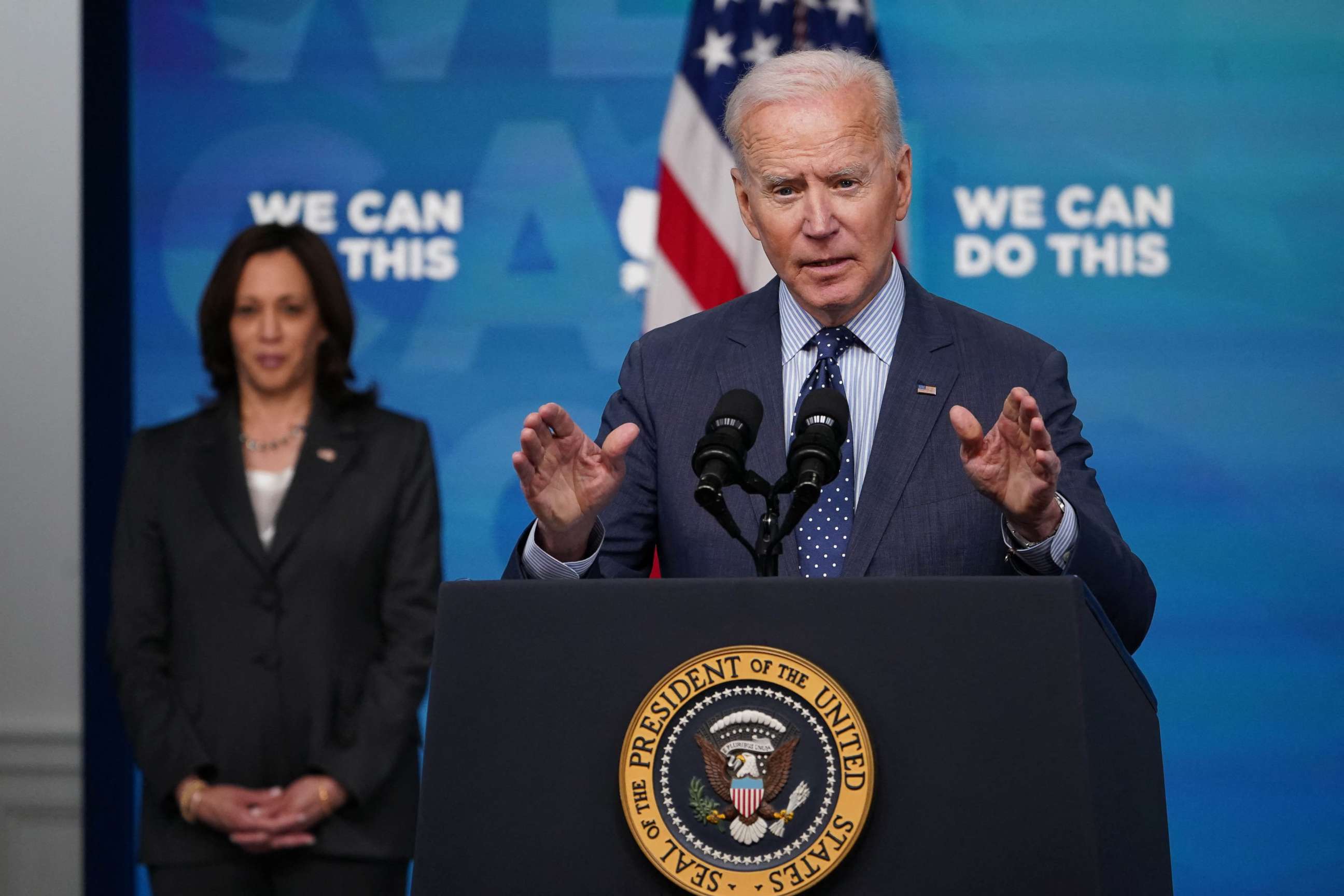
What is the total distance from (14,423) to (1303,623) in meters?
Result: 3.86

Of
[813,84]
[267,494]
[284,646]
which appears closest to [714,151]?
[267,494]

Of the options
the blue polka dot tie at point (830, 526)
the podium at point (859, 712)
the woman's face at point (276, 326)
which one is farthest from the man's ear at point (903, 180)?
the woman's face at point (276, 326)

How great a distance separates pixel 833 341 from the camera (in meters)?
2.23

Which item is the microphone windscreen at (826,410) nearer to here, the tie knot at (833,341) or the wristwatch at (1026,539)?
the wristwatch at (1026,539)

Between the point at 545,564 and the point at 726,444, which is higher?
the point at 726,444

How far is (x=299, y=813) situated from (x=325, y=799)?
67 mm

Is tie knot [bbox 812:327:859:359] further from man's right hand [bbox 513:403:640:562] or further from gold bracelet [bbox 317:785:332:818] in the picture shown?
gold bracelet [bbox 317:785:332:818]

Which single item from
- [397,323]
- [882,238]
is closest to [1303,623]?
[882,238]

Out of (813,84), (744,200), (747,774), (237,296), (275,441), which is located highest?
(237,296)

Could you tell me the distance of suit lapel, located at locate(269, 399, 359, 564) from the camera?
3725 mm

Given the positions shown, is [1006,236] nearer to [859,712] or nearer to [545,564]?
[545,564]

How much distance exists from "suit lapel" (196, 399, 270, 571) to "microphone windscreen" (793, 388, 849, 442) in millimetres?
2402

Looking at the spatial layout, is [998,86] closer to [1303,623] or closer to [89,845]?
[1303,623]

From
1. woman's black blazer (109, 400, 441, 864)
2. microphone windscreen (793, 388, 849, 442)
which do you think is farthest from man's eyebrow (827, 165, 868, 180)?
woman's black blazer (109, 400, 441, 864)
